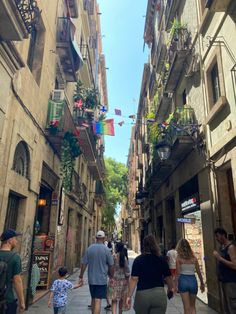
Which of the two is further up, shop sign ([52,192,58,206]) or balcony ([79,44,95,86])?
balcony ([79,44,95,86])

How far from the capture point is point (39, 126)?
8906 millimetres

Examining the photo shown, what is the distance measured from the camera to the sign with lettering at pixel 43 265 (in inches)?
383

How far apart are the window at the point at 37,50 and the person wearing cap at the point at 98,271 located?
5.73 metres

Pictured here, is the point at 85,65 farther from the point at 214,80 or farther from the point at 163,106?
the point at 214,80

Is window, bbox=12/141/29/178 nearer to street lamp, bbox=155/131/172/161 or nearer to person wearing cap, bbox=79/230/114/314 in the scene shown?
person wearing cap, bbox=79/230/114/314

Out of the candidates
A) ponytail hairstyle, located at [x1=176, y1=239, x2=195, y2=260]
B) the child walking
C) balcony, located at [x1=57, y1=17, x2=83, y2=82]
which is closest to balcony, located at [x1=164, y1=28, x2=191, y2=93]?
balcony, located at [x1=57, y1=17, x2=83, y2=82]

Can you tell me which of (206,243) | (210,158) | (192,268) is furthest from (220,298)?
(210,158)

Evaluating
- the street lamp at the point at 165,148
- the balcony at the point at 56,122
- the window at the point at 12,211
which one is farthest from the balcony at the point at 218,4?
the window at the point at 12,211

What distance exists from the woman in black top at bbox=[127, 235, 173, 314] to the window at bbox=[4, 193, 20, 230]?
421cm

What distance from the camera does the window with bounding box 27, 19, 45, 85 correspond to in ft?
29.3

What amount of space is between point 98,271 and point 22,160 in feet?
12.8

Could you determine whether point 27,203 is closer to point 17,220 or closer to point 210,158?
point 17,220

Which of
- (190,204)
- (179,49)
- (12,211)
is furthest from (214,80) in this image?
(12,211)

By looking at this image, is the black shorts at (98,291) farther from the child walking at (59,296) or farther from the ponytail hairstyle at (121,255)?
the ponytail hairstyle at (121,255)
